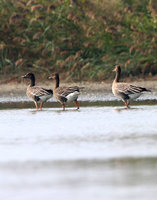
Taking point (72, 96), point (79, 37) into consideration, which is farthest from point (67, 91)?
point (79, 37)

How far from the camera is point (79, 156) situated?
813 centimetres

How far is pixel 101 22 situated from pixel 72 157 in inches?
487

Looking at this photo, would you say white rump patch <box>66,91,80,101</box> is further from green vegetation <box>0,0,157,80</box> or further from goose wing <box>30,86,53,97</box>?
green vegetation <box>0,0,157,80</box>

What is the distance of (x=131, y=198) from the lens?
584cm

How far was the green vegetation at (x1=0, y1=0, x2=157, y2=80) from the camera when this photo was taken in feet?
64.0

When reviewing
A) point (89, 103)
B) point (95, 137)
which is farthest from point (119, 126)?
point (89, 103)

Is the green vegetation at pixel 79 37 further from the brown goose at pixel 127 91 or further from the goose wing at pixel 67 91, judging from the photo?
the goose wing at pixel 67 91

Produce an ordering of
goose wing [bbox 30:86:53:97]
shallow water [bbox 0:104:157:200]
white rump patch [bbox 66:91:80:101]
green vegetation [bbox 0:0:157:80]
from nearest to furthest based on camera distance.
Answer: shallow water [bbox 0:104:157:200] < white rump patch [bbox 66:91:80:101] < goose wing [bbox 30:86:53:97] < green vegetation [bbox 0:0:157:80]

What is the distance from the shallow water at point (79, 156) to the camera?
629cm

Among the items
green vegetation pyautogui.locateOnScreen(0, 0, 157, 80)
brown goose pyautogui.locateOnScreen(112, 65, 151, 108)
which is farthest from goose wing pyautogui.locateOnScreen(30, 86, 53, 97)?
green vegetation pyautogui.locateOnScreen(0, 0, 157, 80)

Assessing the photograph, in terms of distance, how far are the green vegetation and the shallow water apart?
21.3 feet

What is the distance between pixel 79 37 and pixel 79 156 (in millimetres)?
12602

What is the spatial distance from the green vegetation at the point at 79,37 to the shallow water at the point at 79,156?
649cm

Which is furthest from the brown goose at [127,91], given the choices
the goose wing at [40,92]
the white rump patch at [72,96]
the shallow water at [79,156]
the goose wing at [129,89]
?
the goose wing at [40,92]
